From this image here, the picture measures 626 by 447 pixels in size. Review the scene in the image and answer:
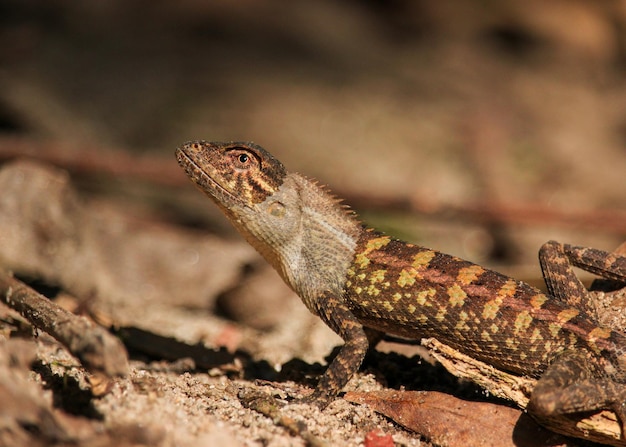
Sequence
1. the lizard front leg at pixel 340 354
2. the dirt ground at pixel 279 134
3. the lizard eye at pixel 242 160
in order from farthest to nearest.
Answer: the dirt ground at pixel 279 134 < the lizard eye at pixel 242 160 < the lizard front leg at pixel 340 354

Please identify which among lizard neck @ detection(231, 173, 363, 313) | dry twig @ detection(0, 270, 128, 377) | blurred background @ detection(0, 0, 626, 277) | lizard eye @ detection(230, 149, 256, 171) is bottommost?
dry twig @ detection(0, 270, 128, 377)

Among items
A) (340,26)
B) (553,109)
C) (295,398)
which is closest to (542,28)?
(553,109)

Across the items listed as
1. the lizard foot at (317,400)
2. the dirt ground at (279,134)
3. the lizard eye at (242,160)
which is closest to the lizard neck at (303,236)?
the lizard eye at (242,160)

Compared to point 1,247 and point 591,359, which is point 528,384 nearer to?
point 591,359

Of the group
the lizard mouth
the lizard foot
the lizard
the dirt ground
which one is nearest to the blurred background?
the dirt ground


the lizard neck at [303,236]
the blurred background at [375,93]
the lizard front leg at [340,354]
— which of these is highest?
the blurred background at [375,93]

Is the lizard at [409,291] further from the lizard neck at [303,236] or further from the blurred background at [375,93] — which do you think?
the blurred background at [375,93]

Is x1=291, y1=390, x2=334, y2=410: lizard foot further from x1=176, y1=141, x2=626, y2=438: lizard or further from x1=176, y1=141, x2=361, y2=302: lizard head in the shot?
x1=176, y1=141, x2=361, y2=302: lizard head
